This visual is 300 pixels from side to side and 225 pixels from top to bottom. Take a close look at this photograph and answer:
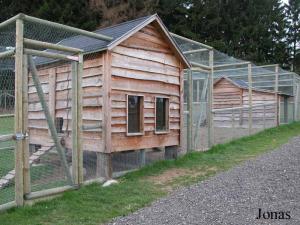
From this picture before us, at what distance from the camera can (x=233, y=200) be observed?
6211 millimetres

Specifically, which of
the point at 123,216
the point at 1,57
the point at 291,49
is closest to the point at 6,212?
the point at 123,216

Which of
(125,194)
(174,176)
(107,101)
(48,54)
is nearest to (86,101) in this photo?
(107,101)

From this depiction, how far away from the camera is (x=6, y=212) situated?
18.7 feet

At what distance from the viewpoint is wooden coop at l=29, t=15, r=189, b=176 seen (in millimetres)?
8164

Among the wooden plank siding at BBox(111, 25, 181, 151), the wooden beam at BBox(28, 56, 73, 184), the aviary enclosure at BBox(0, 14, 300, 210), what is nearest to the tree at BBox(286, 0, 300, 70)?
the aviary enclosure at BBox(0, 14, 300, 210)

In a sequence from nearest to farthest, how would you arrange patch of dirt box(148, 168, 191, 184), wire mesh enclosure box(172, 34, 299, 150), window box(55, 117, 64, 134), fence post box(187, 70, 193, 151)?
patch of dirt box(148, 168, 191, 184) < window box(55, 117, 64, 134) < fence post box(187, 70, 193, 151) < wire mesh enclosure box(172, 34, 299, 150)

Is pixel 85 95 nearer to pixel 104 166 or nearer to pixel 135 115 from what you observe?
pixel 135 115

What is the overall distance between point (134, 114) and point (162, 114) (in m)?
1.12

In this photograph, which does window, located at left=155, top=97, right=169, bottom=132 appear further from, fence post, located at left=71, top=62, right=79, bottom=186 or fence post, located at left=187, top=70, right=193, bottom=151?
fence post, located at left=71, top=62, right=79, bottom=186

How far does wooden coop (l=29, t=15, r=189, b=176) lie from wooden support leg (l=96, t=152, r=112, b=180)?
2 centimetres

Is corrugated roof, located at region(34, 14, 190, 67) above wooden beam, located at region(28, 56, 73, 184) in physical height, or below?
above

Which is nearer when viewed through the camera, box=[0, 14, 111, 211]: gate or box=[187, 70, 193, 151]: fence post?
box=[0, 14, 111, 211]: gate

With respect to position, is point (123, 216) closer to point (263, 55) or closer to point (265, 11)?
point (263, 55)

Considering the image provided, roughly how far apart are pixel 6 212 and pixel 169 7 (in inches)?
1164
